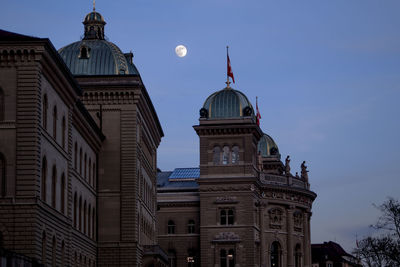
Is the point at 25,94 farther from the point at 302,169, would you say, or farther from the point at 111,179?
the point at 302,169

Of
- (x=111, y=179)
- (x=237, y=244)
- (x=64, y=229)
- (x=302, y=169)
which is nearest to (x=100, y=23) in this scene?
(x=111, y=179)

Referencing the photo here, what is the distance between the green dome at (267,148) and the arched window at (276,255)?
24.2m

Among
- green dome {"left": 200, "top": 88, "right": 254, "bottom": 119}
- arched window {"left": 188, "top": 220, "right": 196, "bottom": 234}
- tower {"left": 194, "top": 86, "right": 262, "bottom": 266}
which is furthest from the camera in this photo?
arched window {"left": 188, "top": 220, "right": 196, "bottom": 234}

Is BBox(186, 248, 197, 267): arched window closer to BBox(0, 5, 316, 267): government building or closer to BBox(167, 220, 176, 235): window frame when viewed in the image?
BBox(0, 5, 316, 267): government building

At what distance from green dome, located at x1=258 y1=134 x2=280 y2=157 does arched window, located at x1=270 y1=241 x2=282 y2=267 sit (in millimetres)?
24217

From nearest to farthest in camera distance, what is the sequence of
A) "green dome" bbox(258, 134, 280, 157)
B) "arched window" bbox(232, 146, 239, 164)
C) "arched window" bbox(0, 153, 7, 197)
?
"arched window" bbox(0, 153, 7, 197), "arched window" bbox(232, 146, 239, 164), "green dome" bbox(258, 134, 280, 157)

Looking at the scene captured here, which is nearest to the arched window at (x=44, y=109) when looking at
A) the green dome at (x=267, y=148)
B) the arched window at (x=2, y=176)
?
the arched window at (x=2, y=176)

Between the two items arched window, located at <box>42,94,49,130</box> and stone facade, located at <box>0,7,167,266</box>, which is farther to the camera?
arched window, located at <box>42,94,49,130</box>

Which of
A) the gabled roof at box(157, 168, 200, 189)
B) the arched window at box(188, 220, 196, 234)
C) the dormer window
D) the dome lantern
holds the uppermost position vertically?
the dome lantern

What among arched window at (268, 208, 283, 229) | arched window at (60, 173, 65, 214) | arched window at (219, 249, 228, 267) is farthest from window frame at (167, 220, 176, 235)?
arched window at (60, 173, 65, 214)

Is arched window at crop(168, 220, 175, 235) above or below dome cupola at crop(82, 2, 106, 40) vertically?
below

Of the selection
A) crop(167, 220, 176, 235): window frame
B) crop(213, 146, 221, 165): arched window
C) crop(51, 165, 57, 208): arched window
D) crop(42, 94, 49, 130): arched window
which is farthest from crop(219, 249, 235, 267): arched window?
crop(42, 94, 49, 130): arched window

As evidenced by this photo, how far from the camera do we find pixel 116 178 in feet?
259

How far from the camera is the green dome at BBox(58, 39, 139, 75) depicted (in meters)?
81.2
